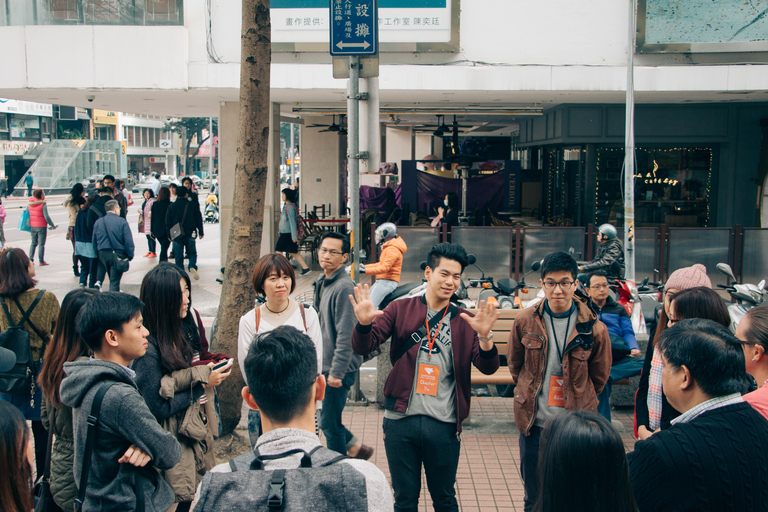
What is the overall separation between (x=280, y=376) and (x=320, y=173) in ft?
67.2

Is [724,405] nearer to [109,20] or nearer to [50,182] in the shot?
[109,20]

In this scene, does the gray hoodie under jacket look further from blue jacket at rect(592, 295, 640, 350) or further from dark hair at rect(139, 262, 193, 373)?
blue jacket at rect(592, 295, 640, 350)

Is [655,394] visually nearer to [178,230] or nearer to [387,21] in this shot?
[387,21]

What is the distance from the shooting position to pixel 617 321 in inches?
206

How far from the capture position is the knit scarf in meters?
3.37

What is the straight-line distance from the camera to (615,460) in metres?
1.94

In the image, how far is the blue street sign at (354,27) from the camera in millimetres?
5785

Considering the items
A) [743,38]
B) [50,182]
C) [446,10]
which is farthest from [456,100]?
[50,182]

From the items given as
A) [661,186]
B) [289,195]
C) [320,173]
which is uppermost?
[320,173]

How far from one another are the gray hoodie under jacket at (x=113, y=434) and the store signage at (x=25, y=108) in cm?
5297

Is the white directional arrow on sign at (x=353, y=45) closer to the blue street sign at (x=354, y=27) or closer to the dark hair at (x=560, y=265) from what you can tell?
the blue street sign at (x=354, y=27)

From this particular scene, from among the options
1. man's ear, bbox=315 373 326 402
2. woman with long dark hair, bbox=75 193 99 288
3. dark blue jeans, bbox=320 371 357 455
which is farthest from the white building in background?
man's ear, bbox=315 373 326 402

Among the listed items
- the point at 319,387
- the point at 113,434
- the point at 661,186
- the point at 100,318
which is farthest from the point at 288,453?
the point at 661,186

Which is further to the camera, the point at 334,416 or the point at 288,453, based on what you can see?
the point at 334,416
